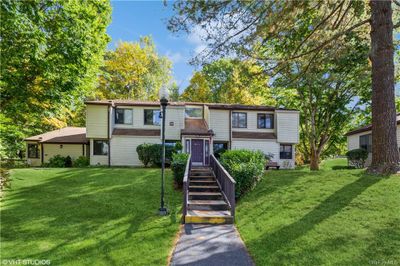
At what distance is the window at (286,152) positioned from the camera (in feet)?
75.0

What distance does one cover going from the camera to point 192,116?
22875 millimetres

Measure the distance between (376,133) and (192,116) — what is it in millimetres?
14900

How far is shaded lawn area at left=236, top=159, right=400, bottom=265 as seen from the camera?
5418mm

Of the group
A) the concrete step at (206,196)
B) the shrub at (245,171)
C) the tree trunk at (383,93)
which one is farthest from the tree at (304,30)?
the concrete step at (206,196)

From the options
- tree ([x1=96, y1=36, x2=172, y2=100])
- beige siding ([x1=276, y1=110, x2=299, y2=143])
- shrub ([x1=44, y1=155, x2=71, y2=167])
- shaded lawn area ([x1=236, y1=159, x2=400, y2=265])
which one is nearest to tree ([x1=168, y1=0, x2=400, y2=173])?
shaded lawn area ([x1=236, y1=159, x2=400, y2=265])

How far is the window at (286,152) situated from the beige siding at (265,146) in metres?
0.47

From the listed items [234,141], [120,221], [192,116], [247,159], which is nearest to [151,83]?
[192,116]

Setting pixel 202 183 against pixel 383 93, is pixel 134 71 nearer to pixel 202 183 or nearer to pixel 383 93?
pixel 202 183

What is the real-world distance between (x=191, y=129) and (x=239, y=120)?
434 centimetres

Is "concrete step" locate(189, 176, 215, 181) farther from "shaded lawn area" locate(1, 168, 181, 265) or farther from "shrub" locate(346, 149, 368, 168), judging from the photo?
"shrub" locate(346, 149, 368, 168)

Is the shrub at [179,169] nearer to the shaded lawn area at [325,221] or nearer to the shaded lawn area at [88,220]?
the shaded lawn area at [88,220]

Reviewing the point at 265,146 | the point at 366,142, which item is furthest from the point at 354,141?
the point at 265,146

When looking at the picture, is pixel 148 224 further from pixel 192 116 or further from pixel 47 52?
pixel 192 116

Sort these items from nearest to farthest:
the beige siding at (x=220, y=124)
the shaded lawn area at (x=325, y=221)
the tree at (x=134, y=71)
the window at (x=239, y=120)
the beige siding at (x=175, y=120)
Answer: the shaded lawn area at (x=325, y=221) → the beige siding at (x=175, y=120) → the beige siding at (x=220, y=124) → the window at (x=239, y=120) → the tree at (x=134, y=71)
